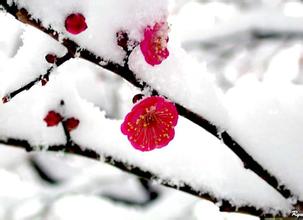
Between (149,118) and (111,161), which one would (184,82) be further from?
(111,161)

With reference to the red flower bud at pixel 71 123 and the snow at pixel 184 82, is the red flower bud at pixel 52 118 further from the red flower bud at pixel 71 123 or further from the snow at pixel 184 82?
the snow at pixel 184 82

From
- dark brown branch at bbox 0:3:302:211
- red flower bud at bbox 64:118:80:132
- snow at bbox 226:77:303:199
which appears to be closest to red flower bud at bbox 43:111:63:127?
red flower bud at bbox 64:118:80:132

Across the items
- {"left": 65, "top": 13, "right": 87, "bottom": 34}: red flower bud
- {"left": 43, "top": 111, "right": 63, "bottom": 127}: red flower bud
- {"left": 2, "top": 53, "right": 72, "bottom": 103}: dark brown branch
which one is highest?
{"left": 43, "top": 111, "right": 63, "bottom": 127}: red flower bud

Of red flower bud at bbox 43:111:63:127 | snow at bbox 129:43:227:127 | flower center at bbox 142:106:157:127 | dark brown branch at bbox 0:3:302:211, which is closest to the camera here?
dark brown branch at bbox 0:3:302:211

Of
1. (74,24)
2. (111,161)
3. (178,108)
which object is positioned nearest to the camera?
(74,24)

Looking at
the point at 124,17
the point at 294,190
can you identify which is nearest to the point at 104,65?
the point at 124,17

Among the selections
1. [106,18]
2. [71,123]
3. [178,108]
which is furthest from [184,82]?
[71,123]

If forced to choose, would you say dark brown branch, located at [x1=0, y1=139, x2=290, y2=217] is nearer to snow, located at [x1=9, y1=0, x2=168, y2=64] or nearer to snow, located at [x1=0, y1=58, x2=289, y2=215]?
snow, located at [x1=0, y1=58, x2=289, y2=215]

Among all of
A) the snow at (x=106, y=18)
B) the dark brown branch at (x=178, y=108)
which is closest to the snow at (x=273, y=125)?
the dark brown branch at (x=178, y=108)

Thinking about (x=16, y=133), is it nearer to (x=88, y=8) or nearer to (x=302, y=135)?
(x=88, y=8)
